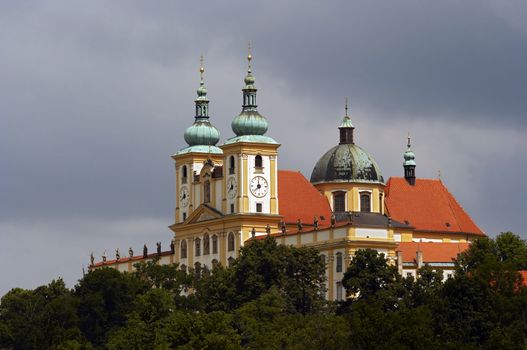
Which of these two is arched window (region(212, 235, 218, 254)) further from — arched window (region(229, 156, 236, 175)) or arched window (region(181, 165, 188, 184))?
arched window (region(181, 165, 188, 184))

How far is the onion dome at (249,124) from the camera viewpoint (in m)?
172

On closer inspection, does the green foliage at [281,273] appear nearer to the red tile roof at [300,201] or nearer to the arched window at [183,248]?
the red tile roof at [300,201]

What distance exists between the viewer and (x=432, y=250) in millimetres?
170125

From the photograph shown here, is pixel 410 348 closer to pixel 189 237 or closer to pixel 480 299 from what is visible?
pixel 480 299

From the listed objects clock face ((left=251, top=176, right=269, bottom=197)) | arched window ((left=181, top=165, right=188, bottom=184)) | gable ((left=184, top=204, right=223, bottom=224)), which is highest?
arched window ((left=181, top=165, right=188, bottom=184))

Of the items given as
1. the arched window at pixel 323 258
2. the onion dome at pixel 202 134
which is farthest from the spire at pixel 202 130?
the arched window at pixel 323 258

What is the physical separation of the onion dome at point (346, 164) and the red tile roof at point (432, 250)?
6.46 meters

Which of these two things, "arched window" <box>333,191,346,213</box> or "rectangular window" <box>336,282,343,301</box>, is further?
"arched window" <box>333,191,346,213</box>

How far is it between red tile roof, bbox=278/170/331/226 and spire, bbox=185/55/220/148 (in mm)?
7301

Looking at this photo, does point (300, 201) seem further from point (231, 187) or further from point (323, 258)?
point (323, 258)

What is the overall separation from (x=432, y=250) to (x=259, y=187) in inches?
511

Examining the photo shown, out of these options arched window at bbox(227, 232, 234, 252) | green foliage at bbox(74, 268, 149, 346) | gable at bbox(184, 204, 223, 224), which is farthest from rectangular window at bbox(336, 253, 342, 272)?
gable at bbox(184, 204, 223, 224)

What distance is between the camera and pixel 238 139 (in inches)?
6781

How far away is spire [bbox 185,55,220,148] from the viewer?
18062 cm
